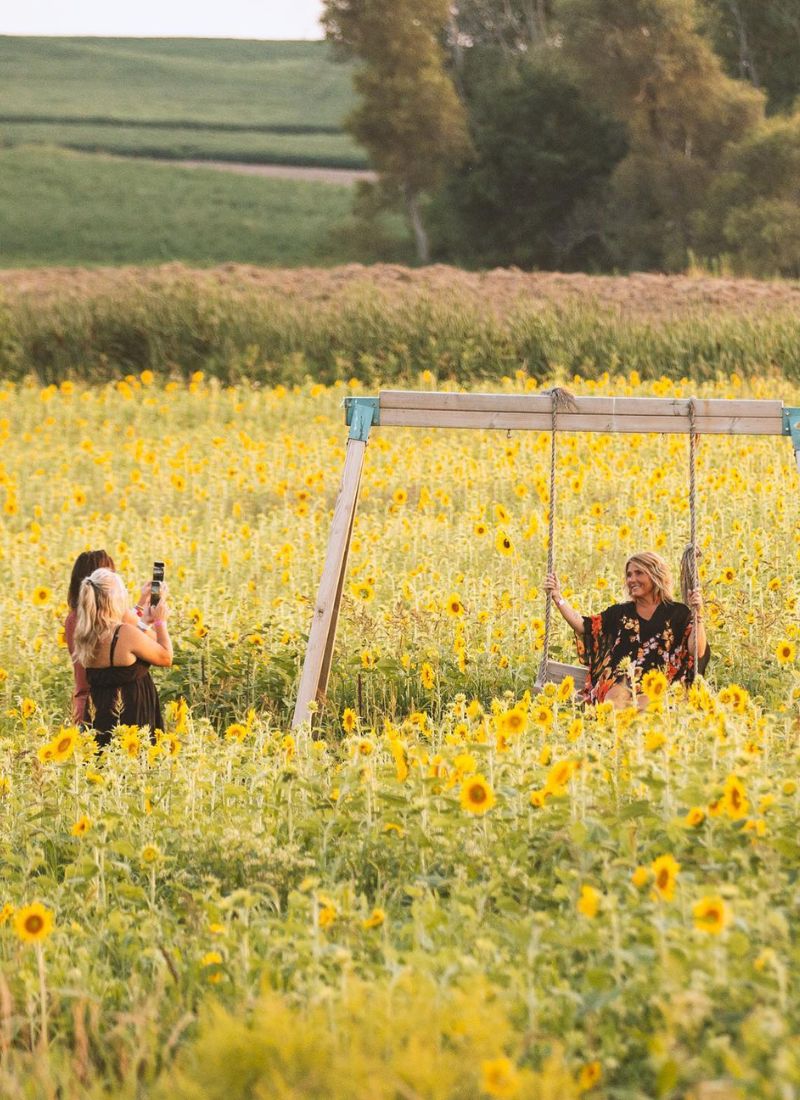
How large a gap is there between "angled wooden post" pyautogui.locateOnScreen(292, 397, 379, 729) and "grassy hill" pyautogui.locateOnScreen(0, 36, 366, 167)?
57.4 metres

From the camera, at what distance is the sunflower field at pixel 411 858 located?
3086mm

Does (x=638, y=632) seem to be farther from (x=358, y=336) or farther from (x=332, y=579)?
(x=358, y=336)

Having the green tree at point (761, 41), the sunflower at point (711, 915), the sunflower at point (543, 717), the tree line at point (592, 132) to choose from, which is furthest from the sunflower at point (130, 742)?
the green tree at point (761, 41)

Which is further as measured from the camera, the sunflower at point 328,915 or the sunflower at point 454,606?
the sunflower at point 454,606

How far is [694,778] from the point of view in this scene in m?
4.09

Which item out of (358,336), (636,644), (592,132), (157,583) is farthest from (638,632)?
(592,132)

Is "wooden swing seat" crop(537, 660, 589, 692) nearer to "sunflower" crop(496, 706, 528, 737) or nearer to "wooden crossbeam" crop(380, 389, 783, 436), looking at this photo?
"wooden crossbeam" crop(380, 389, 783, 436)

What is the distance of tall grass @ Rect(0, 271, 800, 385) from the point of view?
662 inches

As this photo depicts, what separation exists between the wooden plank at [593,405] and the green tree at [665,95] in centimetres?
3015

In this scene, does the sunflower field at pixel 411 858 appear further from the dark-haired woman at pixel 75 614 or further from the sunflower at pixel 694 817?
the dark-haired woman at pixel 75 614

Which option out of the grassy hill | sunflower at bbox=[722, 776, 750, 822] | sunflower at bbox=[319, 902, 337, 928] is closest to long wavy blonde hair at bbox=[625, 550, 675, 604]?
sunflower at bbox=[722, 776, 750, 822]

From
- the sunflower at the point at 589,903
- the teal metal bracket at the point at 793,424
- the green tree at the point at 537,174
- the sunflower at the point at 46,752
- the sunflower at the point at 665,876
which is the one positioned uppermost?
the green tree at the point at 537,174

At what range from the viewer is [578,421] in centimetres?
635

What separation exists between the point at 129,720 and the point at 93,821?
1698mm
